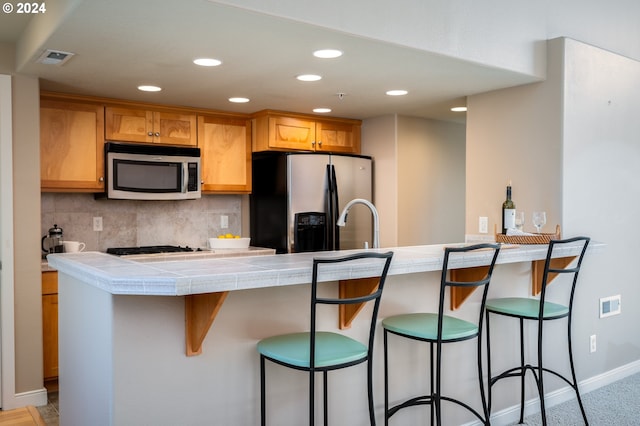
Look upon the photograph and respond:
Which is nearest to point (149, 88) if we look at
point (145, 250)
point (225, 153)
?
point (225, 153)

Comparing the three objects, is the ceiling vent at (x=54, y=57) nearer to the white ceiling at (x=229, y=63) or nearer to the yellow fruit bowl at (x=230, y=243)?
the white ceiling at (x=229, y=63)

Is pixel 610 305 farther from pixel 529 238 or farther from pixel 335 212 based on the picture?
pixel 335 212

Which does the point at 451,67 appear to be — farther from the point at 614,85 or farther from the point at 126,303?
the point at 126,303

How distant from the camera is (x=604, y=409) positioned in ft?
11.1

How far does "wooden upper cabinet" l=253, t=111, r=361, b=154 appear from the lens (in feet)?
15.3

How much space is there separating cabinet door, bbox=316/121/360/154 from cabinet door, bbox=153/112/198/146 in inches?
44.4

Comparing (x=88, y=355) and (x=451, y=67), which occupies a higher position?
(x=451, y=67)

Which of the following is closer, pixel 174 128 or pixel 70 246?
pixel 70 246

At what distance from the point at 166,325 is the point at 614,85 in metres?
3.44

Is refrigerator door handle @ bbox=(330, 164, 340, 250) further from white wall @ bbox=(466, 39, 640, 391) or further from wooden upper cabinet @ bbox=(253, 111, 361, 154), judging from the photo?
white wall @ bbox=(466, 39, 640, 391)

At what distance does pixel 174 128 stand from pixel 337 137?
1.51 m

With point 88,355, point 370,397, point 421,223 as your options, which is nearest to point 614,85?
point 421,223

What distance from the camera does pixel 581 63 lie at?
140 inches

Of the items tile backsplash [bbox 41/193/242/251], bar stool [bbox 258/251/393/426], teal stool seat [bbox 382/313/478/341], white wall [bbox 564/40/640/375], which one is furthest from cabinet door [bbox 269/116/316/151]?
bar stool [bbox 258/251/393/426]
